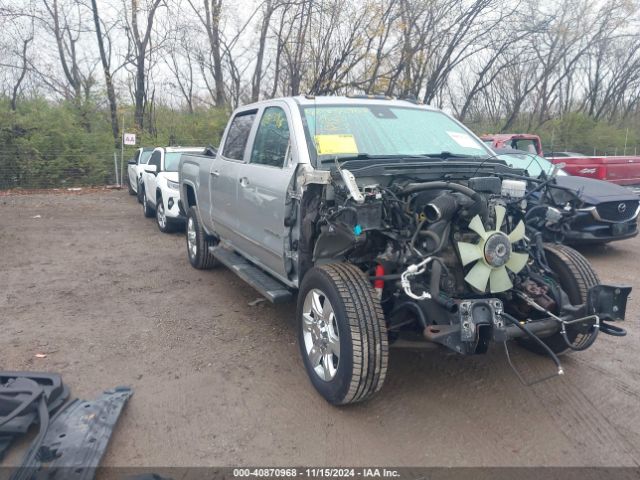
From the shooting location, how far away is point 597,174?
1083 cm

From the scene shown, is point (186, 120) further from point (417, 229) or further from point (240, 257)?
point (417, 229)

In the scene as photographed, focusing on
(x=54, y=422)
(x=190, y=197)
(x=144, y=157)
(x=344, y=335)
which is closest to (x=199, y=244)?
(x=190, y=197)

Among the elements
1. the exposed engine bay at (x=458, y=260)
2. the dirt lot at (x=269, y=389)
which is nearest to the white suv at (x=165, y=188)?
the dirt lot at (x=269, y=389)

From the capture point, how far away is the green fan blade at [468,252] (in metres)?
3.10

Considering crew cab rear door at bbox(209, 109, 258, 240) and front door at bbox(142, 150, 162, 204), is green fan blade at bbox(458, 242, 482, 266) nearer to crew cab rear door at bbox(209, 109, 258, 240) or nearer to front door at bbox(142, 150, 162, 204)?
crew cab rear door at bbox(209, 109, 258, 240)

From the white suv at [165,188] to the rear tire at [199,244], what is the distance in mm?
2496

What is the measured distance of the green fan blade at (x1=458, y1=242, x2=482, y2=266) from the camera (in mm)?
3104

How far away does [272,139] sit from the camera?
4594mm

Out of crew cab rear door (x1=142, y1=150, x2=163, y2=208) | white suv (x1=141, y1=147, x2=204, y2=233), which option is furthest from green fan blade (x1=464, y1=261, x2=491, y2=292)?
crew cab rear door (x1=142, y1=150, x2=163, y2=208)

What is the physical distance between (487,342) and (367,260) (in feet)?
3.47

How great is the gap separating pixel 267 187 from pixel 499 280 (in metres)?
2.04

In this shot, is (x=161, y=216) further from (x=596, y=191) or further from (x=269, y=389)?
(x=596, y=191)

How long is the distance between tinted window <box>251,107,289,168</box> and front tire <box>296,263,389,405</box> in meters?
1.27

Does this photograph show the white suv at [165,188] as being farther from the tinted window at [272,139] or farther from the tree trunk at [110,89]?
the tree trunk at [110,89]
